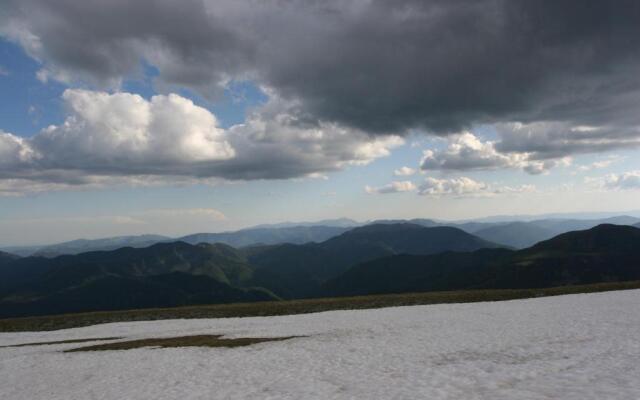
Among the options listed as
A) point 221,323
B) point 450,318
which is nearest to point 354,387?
point 450,318

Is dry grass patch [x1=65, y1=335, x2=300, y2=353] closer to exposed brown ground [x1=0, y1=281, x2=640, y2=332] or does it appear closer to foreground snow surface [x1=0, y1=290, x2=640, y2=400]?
foreground snow surface [x1=0, y1=290, x2=640, y2=400]

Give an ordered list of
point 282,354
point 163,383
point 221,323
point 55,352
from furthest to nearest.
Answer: point 221,323 < point 55,352 < point 282,354 < point 163,383

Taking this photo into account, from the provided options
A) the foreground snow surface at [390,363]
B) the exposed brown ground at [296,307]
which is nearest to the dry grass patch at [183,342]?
the foreground snow surface at [390,363]

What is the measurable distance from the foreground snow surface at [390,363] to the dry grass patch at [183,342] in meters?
2.10

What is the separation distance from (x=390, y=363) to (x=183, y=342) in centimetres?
2511

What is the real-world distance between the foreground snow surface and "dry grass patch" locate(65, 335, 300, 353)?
210cm

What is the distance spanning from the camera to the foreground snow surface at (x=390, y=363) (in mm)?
18203

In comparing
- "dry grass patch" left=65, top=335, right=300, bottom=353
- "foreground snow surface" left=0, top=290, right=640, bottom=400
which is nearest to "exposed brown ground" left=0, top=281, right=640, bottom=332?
"foreground snow surface" left=0, top=290, right=640, bottom=400

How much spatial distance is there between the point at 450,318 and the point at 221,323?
101 feet

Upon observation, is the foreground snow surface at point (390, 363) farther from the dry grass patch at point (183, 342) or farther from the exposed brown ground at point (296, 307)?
the exposed brown ground at point (296, 307)

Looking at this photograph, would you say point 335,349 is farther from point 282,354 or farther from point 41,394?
point 41,394

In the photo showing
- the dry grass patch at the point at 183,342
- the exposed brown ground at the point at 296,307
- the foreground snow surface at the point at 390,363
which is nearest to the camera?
the foreground snow surface at the point at 390,363

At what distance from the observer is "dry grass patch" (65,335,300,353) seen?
38.3 metres

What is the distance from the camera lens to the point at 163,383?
2459 centimetres
